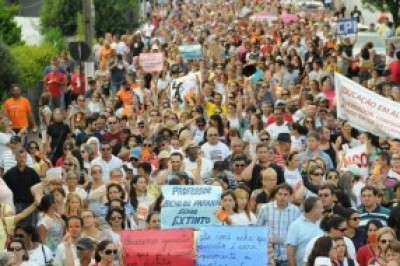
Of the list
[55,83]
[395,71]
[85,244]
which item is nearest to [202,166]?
[85,244]

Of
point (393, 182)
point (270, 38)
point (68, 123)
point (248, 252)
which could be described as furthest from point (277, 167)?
point (270, 38)

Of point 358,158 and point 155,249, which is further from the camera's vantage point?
point 358,158

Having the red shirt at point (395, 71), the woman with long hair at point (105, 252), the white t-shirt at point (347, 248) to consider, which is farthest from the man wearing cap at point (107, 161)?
the red shirt at point (395, 71)

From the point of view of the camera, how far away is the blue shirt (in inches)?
600

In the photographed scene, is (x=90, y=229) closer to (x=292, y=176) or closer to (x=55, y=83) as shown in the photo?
(x=292, y=176)

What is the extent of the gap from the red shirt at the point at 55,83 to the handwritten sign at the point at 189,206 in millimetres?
13644

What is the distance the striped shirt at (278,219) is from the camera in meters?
16.1

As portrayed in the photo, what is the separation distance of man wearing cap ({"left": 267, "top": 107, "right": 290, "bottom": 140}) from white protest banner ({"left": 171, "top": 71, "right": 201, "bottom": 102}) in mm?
4619

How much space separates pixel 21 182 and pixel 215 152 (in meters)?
3.18

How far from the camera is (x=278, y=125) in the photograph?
23.5m

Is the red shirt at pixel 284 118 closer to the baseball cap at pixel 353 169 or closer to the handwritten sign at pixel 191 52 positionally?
the baseball cap at pixel 353 169

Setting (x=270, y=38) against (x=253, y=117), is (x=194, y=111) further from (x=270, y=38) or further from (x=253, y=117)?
(x=270, y=38)

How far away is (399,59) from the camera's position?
30.6m

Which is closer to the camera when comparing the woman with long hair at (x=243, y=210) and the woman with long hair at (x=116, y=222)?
the woman with long hair at (x=116, y=222)
